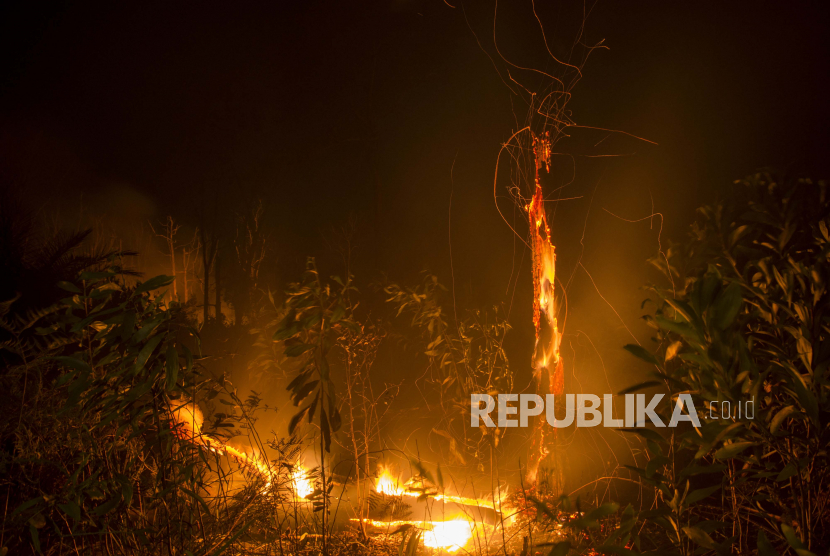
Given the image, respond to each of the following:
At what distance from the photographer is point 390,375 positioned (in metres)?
4.77

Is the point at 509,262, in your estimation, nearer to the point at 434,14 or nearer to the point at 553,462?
the point at 553,462

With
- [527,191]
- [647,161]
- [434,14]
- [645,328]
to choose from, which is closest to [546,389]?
[645,328]

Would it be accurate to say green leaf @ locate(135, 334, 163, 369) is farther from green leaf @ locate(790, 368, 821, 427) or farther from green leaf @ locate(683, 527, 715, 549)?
green leaf @ locate(790, 368, 821, 427)

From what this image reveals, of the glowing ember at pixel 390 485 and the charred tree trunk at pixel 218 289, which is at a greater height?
the charred tree trunk at pixel 218 289

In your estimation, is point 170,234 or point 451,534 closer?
point 451,534

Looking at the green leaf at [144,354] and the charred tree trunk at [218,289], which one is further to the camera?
the charred tree trunk at [218,289]

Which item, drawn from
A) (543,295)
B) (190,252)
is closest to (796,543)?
(543,295)

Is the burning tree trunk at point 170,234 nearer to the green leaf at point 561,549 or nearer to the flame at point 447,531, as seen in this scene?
the flame at point 447,531

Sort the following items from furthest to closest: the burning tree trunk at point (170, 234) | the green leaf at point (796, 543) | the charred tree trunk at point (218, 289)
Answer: the burning tree trunk at point (170, 234), the charred tree trunk at point (218, 289), the green leaf at point (796, 543)

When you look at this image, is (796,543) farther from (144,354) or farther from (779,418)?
(144,354)

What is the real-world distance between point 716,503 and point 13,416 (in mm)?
3706

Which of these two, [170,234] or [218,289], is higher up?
[170,234]

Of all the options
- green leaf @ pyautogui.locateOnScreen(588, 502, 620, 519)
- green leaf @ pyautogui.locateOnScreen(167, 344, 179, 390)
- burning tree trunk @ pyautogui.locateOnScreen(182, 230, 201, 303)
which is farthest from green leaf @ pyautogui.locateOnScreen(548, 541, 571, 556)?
burning tree trunk @ pyautogui.locateOnScreen(182, 230, 201, 303)

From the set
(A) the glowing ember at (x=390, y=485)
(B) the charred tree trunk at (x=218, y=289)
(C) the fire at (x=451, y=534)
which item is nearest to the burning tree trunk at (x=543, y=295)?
(C) the fire at (x=451, y=534)
